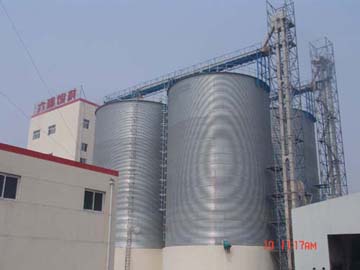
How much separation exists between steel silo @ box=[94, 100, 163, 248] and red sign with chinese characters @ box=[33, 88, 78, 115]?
15132mm

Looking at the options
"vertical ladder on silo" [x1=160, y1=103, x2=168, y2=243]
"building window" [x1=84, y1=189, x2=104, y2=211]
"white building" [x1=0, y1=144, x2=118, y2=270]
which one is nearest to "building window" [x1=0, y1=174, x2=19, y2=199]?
"white building" [x1=0, y1=144, x2=118, y2=270]

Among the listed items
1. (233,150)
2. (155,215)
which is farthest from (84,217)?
(155,215)

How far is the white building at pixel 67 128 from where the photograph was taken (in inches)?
2060

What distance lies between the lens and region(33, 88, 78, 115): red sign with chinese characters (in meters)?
54.9

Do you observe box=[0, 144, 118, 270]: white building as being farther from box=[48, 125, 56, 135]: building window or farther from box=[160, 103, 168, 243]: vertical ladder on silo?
box=[48, 125, 56, 135]: building window

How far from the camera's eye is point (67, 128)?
5331 centimetres

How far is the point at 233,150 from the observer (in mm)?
31312

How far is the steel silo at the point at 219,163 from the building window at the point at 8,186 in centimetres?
1599

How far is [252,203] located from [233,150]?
4198mm

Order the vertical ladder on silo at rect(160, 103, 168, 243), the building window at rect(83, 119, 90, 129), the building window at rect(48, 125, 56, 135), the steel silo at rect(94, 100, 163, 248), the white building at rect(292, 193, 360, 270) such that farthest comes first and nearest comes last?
the building window at rect(48, 125, 56, 135), the building window at rect(83, 119, 90, 129), the vertical ladder on silo at rect(160, 103, 168, 243), the steel silo at rect(94, 100, 163, 248), the white building at rect(292, 193, 360, 270)

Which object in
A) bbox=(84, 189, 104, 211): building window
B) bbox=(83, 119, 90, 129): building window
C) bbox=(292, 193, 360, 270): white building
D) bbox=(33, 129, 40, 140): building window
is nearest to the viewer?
bbox=(292, 193, 360, 270): white building

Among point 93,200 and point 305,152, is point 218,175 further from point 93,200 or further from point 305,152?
point 93,200

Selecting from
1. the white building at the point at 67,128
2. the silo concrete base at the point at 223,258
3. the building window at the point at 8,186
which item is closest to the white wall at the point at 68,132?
the white building at the point at 67,128

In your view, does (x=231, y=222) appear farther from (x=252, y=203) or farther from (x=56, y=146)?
(x=56, y=146)
